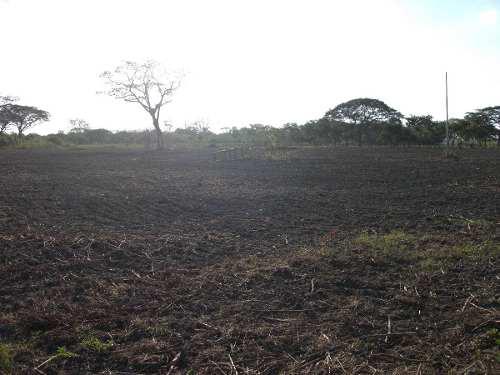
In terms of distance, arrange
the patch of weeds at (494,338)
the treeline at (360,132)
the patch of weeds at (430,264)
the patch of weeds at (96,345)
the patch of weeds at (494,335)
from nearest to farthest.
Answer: the patch of weeds at (494,338), the patch of weeds at (494,335), the patch of weeds at (96,345), the patch of weeds at (430,264), the treeline at (360,132)

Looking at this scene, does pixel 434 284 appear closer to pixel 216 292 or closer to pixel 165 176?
pixel 216 292

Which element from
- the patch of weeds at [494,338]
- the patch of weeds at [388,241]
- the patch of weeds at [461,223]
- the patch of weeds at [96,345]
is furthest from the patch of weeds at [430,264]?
the patch of weeds at [96,345]

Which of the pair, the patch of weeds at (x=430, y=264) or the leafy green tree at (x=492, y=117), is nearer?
the patch of weeds at (x=430, y=264)

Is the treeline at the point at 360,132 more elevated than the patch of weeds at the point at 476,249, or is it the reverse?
the treeline at the point at 360,132

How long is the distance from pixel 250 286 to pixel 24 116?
44.2 meters

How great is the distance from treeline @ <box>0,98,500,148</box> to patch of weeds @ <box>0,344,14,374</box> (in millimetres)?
33655

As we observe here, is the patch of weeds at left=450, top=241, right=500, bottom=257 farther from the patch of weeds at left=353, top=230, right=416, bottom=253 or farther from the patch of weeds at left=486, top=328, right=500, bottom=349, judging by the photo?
the patch of weeds at left=486, top=328, right=500, bottom=349

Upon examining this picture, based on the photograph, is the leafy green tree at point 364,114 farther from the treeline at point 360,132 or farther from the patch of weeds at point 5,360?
the patch of weeds at point 5,360

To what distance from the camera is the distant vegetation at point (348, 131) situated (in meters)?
38.2

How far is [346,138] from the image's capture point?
39.1 m

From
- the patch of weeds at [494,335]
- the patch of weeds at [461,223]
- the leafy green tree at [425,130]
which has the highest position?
the leafy green tree at [425,130]

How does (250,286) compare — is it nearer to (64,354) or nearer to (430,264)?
(64,354)

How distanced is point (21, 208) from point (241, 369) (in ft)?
19.4

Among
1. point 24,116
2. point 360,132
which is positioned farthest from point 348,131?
point 24,116
